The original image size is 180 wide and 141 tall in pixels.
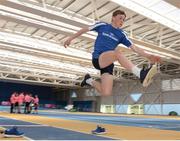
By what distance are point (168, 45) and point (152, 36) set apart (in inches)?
137

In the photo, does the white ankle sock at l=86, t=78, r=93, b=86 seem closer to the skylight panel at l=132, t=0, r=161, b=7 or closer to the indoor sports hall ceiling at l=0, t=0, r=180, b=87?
→ the indoor sports hall ceiling at l=0, t=0, r=180, b=87

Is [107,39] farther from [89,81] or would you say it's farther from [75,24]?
[75,24]

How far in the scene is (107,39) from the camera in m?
5.86

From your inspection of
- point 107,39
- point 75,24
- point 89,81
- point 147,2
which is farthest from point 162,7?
point 107,39

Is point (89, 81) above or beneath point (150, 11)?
beneath

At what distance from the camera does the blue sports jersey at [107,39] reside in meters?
5.80

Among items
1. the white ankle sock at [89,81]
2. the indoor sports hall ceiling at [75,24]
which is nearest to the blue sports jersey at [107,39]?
the white ankle sock at [89,81]

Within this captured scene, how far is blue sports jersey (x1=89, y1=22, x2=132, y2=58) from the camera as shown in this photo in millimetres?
5797

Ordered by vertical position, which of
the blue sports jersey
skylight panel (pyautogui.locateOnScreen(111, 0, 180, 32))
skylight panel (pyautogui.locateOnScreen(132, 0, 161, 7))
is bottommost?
the blue sports jersey

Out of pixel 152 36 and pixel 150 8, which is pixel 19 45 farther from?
pixel 150 8

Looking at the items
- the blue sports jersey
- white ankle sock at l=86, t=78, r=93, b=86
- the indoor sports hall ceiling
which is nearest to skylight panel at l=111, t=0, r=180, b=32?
the indoor sports hall ceiling

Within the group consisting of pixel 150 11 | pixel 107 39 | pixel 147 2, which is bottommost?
pixel 107 39

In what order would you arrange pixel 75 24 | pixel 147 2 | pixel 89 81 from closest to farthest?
pixel 89 81 → pixel 147 2 → pixel 75 24

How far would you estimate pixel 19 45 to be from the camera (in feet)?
80.4
